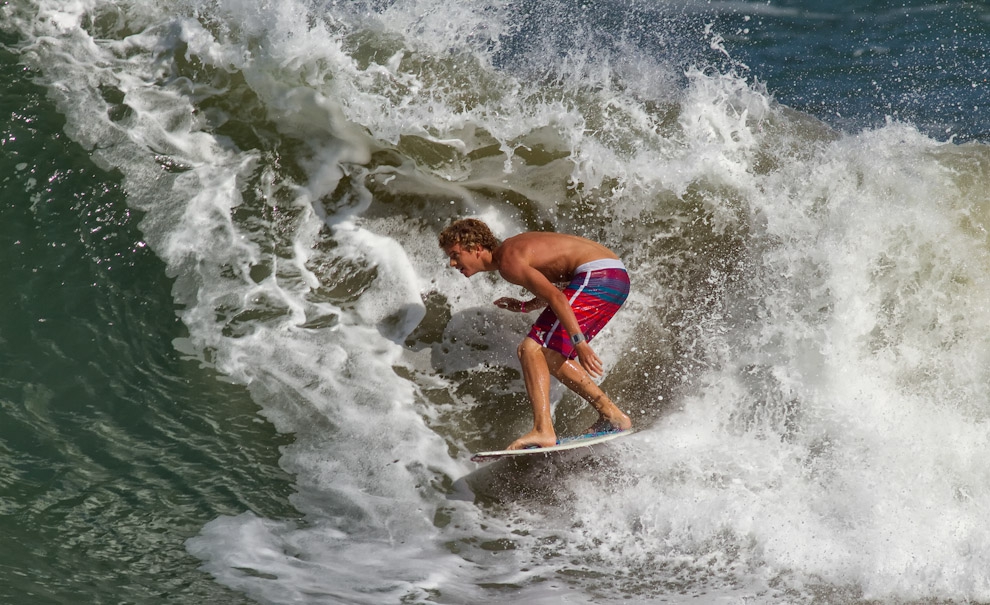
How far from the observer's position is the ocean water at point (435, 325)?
4.32m

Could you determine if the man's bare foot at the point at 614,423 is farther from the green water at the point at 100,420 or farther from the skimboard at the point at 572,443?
the green water at the point at 100,420

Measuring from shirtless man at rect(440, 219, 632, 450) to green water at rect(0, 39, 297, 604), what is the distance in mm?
1581

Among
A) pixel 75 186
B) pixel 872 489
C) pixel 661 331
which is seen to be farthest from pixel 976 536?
pixel 75 186

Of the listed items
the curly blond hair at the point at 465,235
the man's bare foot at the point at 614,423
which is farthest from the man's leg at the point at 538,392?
the curly blond hair at the point at 465,235

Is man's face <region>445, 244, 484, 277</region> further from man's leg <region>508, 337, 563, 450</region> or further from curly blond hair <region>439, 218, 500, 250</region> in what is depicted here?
man's leg <region>508, 337, 563, 450</region>

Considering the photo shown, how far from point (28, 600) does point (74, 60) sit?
364cm

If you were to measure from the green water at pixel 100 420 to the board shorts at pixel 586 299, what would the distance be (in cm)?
177

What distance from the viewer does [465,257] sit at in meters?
4.29

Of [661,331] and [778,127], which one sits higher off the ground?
[778,127]

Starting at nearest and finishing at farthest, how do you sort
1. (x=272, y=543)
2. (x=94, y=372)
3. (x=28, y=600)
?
1. (x=28, y=600)
2. (x=272, y=543)
3. (x=94, y=372)

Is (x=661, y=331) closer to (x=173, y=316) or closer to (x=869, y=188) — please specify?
(x=869, y=188)

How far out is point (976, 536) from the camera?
4301 mm

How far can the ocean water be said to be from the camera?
4.32 meters

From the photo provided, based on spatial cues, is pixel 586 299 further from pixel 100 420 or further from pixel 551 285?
pixel 100 420
